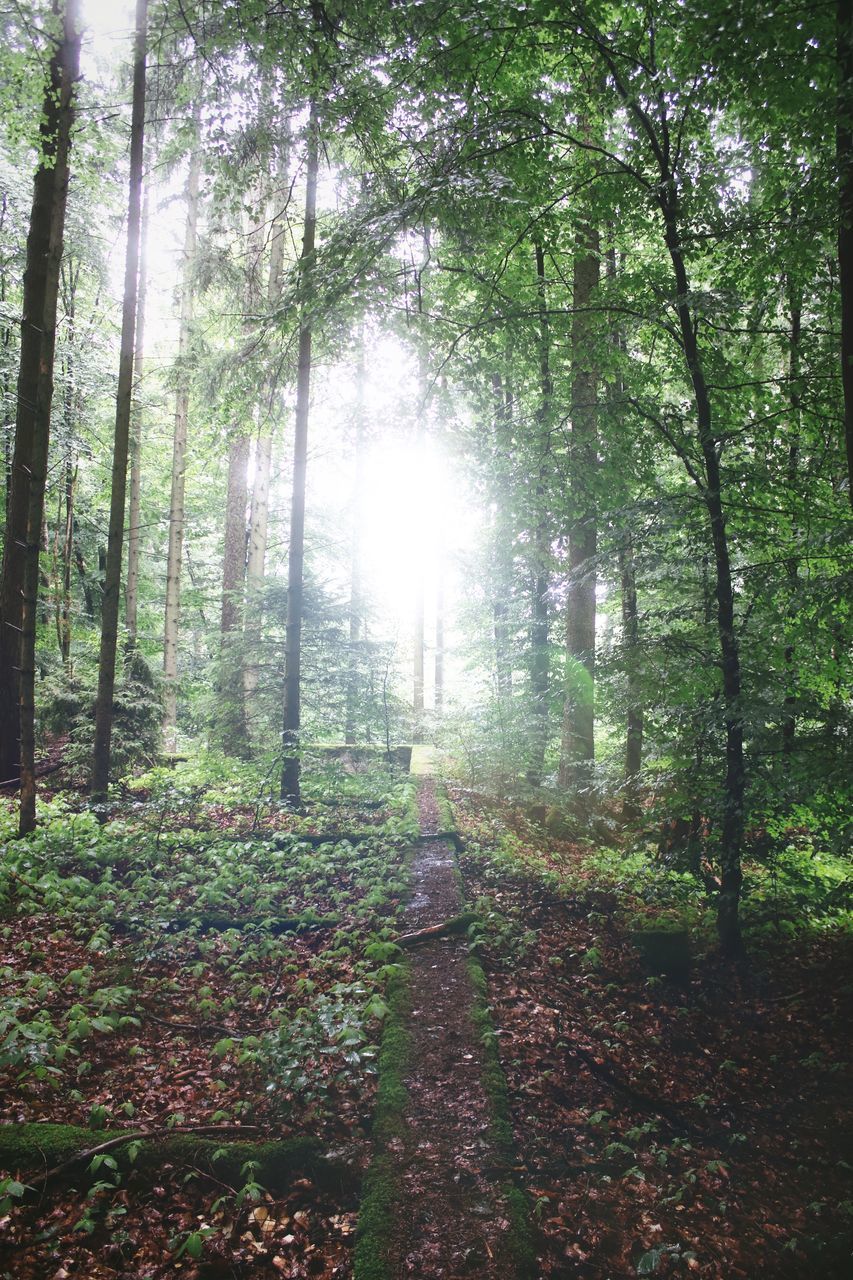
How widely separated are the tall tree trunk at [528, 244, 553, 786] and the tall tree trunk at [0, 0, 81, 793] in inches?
230

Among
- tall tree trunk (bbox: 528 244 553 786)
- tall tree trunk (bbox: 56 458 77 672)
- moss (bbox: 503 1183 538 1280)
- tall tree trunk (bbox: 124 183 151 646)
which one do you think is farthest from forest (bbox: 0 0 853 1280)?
tall tree trunk (bbox: 56 458 77 672)

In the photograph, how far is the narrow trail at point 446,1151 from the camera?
108 inches

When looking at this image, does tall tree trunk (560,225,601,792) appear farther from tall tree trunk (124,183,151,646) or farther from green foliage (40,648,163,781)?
tall tree trunk (124,183,151,646)

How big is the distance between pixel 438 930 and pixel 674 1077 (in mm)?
2237

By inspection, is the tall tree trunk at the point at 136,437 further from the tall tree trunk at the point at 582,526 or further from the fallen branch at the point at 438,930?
the fallen branch at the point at 438,930

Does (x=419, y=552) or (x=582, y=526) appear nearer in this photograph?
(x=582, y=526)

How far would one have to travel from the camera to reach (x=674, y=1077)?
4320 mm

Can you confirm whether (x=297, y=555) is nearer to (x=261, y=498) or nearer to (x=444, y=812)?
(x=444, y=812)

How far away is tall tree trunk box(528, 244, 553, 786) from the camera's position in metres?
7.98

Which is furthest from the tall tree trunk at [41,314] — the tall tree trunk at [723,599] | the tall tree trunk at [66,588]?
the tall tree trunk at [66,588]

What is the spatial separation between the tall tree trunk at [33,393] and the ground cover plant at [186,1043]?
2.04 metres

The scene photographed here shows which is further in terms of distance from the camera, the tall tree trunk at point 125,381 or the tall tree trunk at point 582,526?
the tall tree trunk at point 125,381

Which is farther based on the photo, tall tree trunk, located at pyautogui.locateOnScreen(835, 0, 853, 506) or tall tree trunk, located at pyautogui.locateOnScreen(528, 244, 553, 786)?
tall tree trunk, located at pyautogui.locateOnScreen(528, 244, 553, 786)

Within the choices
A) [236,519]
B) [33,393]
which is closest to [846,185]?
[33,393]
